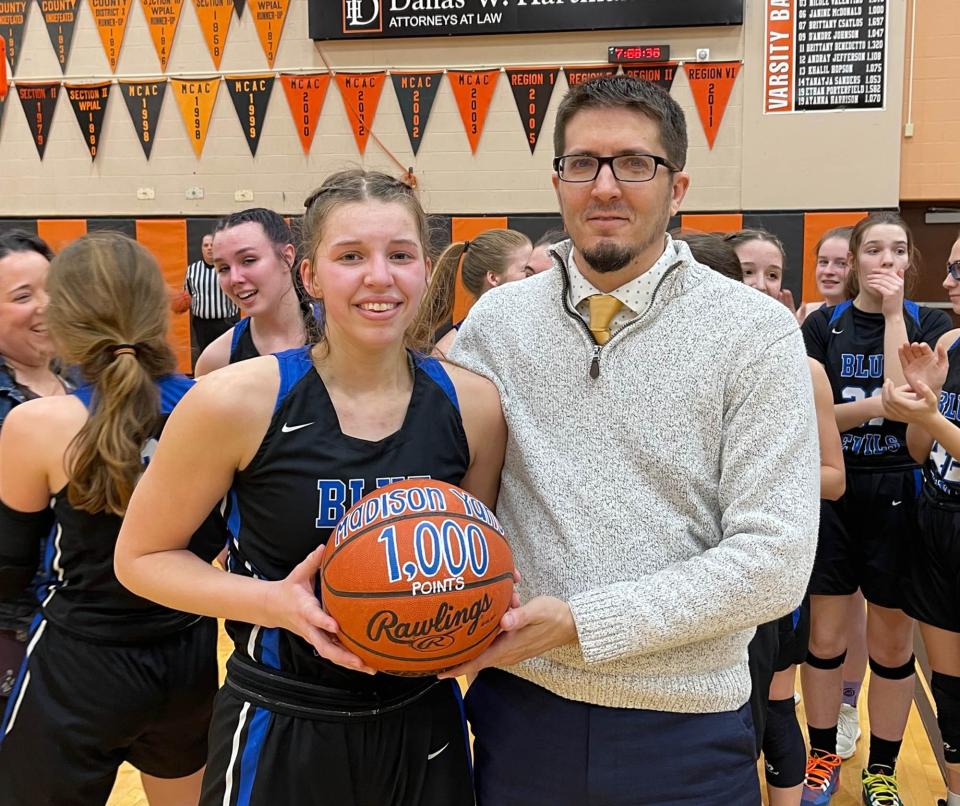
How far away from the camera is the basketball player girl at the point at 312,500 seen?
1.42 m

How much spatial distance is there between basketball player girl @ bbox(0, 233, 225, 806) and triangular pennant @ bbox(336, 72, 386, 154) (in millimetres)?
6202

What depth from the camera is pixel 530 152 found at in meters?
7.57

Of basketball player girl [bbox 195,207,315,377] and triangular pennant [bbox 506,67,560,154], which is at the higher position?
triangular pennant [bbox 506,67,560,154]

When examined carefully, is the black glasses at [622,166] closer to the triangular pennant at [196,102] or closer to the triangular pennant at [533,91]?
the triangular pennant at [533,91]

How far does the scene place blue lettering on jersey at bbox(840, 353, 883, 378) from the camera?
10.0ft

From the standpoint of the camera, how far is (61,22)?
26.4ft

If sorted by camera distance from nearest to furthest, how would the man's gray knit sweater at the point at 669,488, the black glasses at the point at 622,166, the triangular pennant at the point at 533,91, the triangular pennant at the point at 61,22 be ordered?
the man's gray knit sweater at the point at 669,488, the black glasses at the point at 622,166, the triangular pennant at the point at 533,91, the triangular pennant at the point at 61,22

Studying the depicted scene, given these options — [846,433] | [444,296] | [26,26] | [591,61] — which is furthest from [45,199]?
[846,433]

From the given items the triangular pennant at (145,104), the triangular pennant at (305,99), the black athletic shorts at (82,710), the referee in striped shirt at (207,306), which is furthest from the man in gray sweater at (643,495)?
the triangular pennant at (145,104)

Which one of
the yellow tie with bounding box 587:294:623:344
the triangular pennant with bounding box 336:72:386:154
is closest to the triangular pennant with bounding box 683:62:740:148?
the triangular pennant with bounding box 336:72:386:154

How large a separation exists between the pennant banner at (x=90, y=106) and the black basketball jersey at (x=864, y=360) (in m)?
7.30

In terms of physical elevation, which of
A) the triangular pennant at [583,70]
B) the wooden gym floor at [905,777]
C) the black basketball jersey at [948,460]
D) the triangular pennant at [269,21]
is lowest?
the wooden gym floor at [905,777]

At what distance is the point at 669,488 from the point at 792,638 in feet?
3.97

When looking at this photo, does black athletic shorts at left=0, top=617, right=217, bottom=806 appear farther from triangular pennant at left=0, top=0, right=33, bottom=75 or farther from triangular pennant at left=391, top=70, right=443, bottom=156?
triangular pennant at left=0, top=0, right=33, bottom=75
